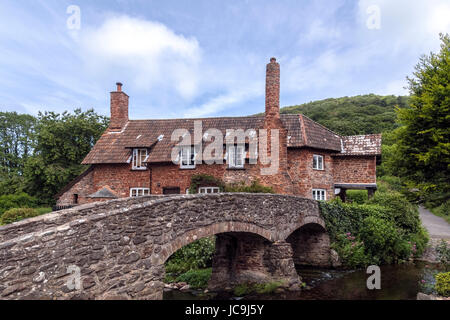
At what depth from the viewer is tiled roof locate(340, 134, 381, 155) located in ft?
70.9

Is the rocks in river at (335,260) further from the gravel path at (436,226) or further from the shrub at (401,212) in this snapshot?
the gravel path at (436,226)

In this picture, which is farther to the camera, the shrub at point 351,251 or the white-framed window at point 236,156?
the white-framed window at point 236,156

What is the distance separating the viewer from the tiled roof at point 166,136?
70.7 ft

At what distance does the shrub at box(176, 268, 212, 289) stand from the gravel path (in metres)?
15.5

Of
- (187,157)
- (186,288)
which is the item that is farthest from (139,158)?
(186,288)

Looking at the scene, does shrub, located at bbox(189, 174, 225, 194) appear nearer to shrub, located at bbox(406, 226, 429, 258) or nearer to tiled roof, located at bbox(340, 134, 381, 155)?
tiled roof, located at bbox(340, 134, 381, 155)

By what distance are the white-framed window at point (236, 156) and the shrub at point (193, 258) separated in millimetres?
5515

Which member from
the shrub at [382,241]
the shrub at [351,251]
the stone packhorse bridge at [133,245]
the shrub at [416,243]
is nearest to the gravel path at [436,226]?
the shrub at [416,243]

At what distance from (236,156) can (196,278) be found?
8.69 metres

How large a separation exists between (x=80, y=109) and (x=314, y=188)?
1132 inches

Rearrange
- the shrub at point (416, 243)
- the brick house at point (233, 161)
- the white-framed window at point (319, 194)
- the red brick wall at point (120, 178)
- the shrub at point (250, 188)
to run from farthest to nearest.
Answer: the red brick wall at point (120, 178)
the white-framed window at point (319, 194)
the brick house at point (233, 161)
the shrub at point (416, 243)
the shrub at point (250, 188)
